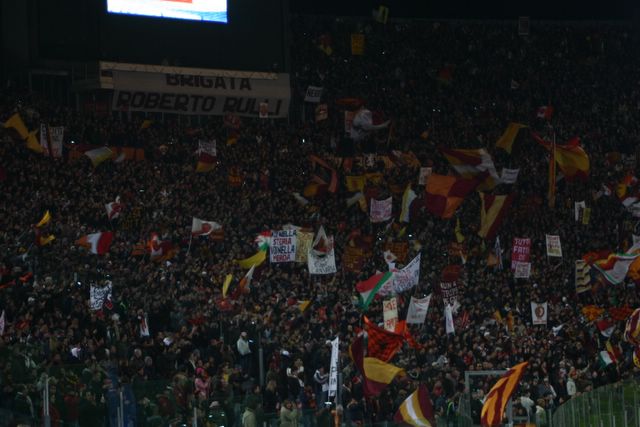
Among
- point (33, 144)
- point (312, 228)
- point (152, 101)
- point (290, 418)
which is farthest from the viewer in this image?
point (152, 101)

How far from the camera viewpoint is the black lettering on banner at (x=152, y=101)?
1918 inches

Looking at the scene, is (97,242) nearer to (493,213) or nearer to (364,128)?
(493,213)

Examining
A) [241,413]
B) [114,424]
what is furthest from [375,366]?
[114,424]

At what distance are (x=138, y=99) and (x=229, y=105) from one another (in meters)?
3.45

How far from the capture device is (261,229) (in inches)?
1693

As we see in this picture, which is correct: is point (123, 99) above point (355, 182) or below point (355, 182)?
above

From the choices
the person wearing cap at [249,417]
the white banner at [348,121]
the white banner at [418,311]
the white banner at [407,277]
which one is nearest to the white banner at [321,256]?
the white banner at [407,277]

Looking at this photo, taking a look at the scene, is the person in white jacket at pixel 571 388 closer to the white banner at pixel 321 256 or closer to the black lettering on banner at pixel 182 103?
the white banner at pixel 321 256

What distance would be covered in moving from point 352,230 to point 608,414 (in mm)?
24706

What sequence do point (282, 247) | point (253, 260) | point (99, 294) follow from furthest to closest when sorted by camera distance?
point (282, 247) < point (253, 260) < point (99, 294)

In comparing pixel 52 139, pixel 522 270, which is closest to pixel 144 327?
pixel 52 139

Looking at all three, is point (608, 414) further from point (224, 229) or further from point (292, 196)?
point (292, 196)

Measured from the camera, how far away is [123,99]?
4775cm

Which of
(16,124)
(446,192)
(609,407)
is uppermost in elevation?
(609,407)
